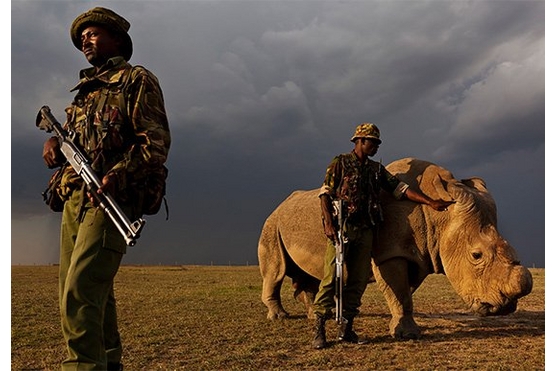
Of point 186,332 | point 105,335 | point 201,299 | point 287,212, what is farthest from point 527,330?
point 201,299

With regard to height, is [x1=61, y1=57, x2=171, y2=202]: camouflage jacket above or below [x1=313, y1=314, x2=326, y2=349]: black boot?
above

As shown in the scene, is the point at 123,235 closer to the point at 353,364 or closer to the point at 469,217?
the point at 353,364

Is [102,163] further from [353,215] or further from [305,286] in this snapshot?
[305,286]

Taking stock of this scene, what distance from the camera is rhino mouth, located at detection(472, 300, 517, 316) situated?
6504 mm

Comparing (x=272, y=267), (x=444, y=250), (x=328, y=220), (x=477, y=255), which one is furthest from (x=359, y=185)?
(x=272, y=267)

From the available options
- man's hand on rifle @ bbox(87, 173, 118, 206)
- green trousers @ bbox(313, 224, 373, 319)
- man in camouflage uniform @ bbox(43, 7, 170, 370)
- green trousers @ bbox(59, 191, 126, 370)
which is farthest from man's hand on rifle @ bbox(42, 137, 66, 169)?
green trousers @ bbox(313, 224, 373, 319)

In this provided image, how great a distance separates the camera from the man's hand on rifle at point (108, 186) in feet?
11.2

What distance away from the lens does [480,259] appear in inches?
265

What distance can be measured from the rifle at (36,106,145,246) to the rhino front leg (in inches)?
187

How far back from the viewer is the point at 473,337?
723 centimetres

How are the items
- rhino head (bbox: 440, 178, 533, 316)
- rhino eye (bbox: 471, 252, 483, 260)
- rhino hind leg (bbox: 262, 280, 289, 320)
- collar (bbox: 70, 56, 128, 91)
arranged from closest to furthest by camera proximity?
collar (bbox: 70, 56, 128, 91) < rhino head (bbox: 440, 178, 533, 316) < rhino eye (bbox: 471, 252, 483, 260) < rhino hind leg (bbox: 262, 280, 289, 320)

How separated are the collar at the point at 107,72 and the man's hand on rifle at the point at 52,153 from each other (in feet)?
1.60

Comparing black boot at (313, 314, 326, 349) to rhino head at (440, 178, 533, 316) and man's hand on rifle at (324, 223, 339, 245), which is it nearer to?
man's hand on rifle at (324, 223, 339, 245)

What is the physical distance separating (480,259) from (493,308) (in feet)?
2.16
